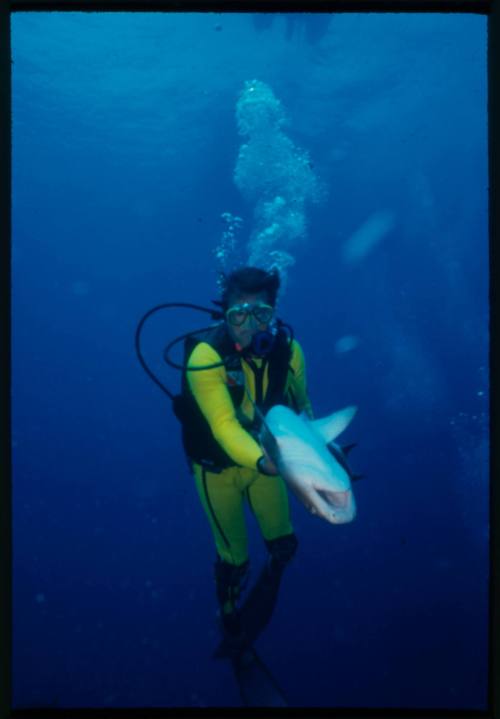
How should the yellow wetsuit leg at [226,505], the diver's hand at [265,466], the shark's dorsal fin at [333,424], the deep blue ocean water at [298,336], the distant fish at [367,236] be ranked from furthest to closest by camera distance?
the distant fish at [367,236]
the deep blue ocean water at [298,336]
the yellow wetsuit leg at [226,505]
the diver's hand at [265,466]
the shark's dorsal fin at [333,424]

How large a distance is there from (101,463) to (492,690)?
16295mm

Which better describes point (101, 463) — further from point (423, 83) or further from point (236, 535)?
point (423, 83)

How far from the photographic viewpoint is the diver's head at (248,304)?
135 inches

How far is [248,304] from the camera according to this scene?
11.3 feet

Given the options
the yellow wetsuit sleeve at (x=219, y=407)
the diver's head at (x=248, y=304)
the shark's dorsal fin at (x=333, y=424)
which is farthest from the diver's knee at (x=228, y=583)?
the shark's dorsal fin at (x=333, y=424)

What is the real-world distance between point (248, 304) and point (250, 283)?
0.16m

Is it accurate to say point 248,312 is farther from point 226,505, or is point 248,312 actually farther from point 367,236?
point 367,236

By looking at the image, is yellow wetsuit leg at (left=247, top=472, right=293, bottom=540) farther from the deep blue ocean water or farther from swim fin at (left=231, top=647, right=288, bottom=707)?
the deep blue ocean water

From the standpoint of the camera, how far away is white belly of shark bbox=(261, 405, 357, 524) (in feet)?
6.31

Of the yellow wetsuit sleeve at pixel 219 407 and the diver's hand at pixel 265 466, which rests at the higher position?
the yellow wetsuit sleeve at pixel 219 407

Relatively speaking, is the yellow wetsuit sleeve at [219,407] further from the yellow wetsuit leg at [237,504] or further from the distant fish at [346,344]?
the distant fish at [346,344]

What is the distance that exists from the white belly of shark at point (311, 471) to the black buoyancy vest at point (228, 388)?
1290 millimetres

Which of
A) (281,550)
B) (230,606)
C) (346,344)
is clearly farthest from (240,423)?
(346,344)

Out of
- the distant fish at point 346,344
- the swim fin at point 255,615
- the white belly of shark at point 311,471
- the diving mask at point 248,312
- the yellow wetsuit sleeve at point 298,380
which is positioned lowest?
the swim fin at point 255,615
